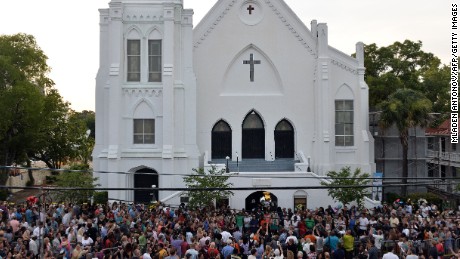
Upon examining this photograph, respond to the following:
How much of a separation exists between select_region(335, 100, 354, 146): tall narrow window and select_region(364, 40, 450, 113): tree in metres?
17.0

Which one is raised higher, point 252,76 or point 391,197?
point 252,76

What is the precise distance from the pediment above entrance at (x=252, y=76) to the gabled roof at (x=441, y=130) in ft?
58.9

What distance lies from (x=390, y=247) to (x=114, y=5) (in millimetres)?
25130

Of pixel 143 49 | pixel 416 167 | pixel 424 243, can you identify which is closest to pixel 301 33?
pixel 143 49

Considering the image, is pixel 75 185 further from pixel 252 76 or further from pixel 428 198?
pixel 428 198

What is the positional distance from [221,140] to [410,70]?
2880 cm

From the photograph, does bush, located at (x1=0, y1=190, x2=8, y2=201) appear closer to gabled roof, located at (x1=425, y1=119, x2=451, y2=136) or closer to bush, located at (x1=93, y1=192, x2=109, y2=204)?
bush, located at (x1=93, y1=192, x2=109, y2=204)

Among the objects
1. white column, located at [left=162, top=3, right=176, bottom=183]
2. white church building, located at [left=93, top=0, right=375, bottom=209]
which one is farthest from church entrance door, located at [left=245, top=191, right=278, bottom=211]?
white column, located at [left=162, top=3, right=176, bottom=183]

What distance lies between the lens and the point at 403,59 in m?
62.7

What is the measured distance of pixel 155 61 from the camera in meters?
39.3

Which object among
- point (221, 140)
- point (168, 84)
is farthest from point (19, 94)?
point (221, 140)

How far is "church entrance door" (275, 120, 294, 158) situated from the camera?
139 ft

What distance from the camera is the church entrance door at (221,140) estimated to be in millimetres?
41844

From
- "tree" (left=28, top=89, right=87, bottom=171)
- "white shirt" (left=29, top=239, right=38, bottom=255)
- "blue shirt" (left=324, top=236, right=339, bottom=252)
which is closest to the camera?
"white shirt" (left=29, top=239, right=38, bottom=255)
